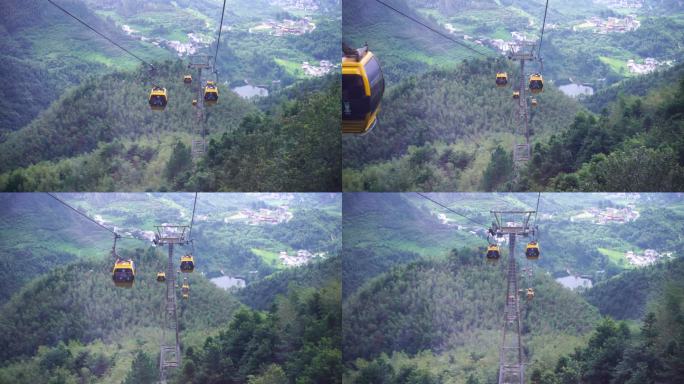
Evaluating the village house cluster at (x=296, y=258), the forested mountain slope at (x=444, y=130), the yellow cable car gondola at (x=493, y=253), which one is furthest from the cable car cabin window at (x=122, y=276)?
the yellow cable car gondola at (x=493, y=253)

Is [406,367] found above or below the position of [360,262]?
below

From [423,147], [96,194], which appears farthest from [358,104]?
[96,194]

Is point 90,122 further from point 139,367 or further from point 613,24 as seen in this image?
point 613,24

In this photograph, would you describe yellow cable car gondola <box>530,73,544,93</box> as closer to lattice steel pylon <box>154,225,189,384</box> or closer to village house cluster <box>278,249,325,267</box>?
village house cluster <box>278,249,325,267</box>

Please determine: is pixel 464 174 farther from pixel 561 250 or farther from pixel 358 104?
pixel 358 104

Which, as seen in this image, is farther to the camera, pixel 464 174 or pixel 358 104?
pixel 464 174

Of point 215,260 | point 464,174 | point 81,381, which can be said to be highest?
point 464,174

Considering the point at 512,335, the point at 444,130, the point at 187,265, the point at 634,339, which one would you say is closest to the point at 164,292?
the point at 187,265
